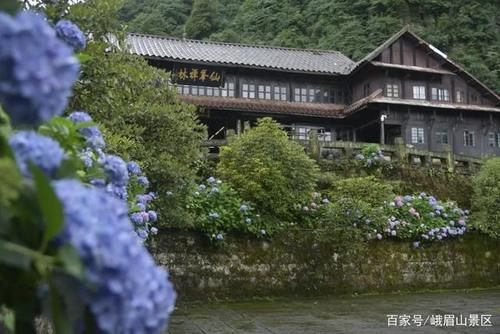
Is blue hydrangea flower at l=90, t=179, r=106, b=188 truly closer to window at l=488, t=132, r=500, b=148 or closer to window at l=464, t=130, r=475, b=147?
window at l=464, t=130, r=475, b=147

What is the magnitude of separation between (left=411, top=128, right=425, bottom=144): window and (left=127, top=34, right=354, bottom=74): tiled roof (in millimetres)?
3751

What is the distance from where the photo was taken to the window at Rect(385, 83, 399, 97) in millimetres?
22625

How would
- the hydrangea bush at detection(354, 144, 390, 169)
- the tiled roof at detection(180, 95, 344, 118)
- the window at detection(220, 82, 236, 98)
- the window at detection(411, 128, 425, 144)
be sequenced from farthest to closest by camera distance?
1. the window at detection(411, 128, 425, 144)
2. the window at detection(220, 82, 236, 98)
3. the tiled roof at detection(180, 95, 344, 118)
4. the hydrangea bush at detection(354, 144, 390, 169)

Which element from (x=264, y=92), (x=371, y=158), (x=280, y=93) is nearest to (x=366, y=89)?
(x=280, y=93)

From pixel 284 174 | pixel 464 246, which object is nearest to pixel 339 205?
pixel 284 174

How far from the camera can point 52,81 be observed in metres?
1.01

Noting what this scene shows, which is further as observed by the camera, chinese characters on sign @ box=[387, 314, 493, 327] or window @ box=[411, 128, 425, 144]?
window @ box=[411, 128, 425, 144]

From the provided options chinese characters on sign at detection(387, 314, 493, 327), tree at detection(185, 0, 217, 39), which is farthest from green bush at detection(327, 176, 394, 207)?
tree at detection(185, 0, 217, 39)

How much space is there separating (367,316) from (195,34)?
3172 centimetres

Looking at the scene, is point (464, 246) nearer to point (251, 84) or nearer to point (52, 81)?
point (251, 84)

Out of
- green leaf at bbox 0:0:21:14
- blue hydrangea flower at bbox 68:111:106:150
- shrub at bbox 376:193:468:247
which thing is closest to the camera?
green leaf at bbox 0:0:21:14

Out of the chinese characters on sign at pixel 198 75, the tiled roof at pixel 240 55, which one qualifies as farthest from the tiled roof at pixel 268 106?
the tiled roof at pixel 240 55

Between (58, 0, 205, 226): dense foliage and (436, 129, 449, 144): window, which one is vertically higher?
(436, 129, 449, 144): window

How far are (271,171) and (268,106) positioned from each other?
1063 centimetres
